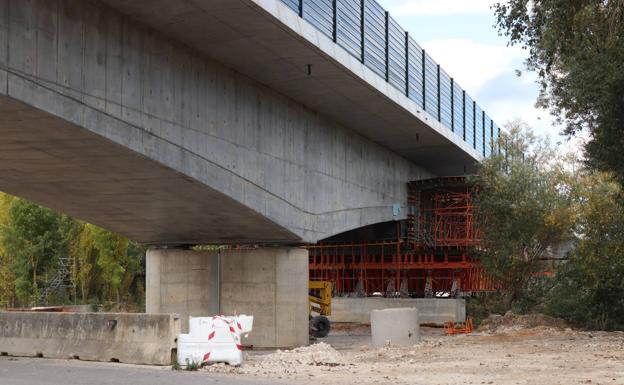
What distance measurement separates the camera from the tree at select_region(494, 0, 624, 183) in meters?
17.5

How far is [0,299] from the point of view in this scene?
49781mm

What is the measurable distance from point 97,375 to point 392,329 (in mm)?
9507

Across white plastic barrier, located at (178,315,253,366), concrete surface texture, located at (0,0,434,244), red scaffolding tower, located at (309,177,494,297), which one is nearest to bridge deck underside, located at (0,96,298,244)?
concrete surface texture, located at (0,0,434,244)

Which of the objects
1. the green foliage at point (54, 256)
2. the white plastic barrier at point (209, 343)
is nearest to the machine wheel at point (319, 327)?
the white plastic barrier at point (209, 343)

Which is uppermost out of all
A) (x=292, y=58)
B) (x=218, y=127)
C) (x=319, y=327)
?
(x=292, y=58)

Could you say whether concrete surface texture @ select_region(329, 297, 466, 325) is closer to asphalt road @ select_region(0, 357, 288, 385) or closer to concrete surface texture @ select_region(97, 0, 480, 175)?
concrete surface texture @ select_region(97, 0, 480, 175)

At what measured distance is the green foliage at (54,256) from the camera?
47.3 m

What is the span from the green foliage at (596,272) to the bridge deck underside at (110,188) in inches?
463

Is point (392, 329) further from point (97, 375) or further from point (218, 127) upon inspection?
point (97, 375)

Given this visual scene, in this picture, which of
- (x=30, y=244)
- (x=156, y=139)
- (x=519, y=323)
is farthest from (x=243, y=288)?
(x=30, y=244)

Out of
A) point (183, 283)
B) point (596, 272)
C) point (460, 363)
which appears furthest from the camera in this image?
point (596, 272)

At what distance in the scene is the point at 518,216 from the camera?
33219 mm

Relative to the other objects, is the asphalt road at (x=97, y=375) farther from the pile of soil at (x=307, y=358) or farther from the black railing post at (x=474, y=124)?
the black railing post at (x=474, y=124)

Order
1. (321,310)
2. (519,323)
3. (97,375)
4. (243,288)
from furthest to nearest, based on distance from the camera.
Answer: (519,323), (321,310), (243,288), (97,375)
